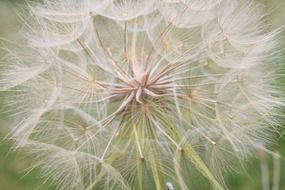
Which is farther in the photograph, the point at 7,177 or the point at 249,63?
the point at 7,177

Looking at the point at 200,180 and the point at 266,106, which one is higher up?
the point at 266,106

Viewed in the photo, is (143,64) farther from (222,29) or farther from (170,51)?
(222,29)

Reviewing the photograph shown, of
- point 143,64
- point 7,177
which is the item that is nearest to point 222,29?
point 143,64

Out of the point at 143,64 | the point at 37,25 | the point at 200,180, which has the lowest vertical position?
the point at 200,180

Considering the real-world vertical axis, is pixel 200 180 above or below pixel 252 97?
below

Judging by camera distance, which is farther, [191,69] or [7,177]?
[7,177]

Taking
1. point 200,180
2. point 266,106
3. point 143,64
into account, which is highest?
point 143,64

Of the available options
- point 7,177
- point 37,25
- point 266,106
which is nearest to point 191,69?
point 266,106

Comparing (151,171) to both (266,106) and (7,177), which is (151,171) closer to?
(266,106)
